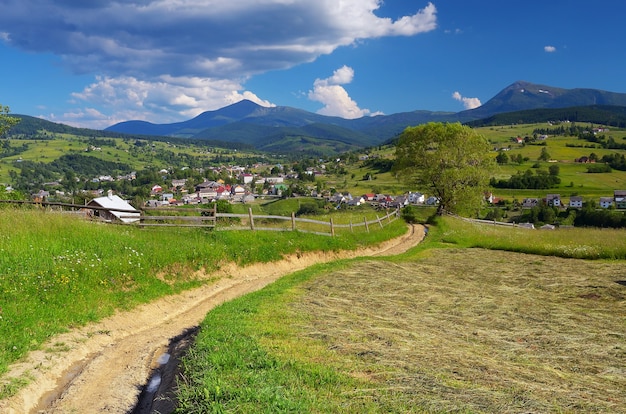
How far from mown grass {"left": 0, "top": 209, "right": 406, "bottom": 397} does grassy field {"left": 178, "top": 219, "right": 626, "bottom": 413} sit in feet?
12.8

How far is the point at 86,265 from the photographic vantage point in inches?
547

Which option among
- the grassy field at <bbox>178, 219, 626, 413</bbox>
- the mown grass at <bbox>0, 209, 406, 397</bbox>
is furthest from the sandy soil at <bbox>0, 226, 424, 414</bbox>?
the grassy field at <bbox>178, 219, 626, 413</bbox>

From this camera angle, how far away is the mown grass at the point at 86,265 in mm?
10852

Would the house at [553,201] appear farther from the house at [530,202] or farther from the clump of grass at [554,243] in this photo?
the clump of grass at [554,243]

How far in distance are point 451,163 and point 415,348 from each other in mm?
36172

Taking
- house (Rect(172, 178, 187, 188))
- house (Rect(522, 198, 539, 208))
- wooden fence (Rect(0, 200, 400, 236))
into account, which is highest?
Answer: house (Rect(172, 178, 187, 188))

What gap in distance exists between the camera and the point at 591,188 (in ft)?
397

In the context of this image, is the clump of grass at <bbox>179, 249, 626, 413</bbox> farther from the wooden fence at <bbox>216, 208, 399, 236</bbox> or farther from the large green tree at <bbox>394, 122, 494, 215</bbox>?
the large green tree at <bbox>394, 122, 494, 215</bbox>

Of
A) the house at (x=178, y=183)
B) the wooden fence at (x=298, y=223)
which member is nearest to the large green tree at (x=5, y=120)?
the wooden fence at (x=298, y=223)

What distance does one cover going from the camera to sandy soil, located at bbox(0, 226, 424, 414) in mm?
8133

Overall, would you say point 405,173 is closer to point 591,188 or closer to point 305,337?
point 305,337

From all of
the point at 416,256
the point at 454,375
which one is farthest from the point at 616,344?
the point at 416,256

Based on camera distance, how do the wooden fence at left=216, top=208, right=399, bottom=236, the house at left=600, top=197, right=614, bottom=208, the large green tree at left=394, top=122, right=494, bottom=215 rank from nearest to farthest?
the wooden fence at left=216, top=208, right=399, bottom=236, the large green tree at left=394, top=122, right=494, bottom=215, the house at left=600, top=197, right=614, bottom=208

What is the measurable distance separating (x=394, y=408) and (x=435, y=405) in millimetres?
588
